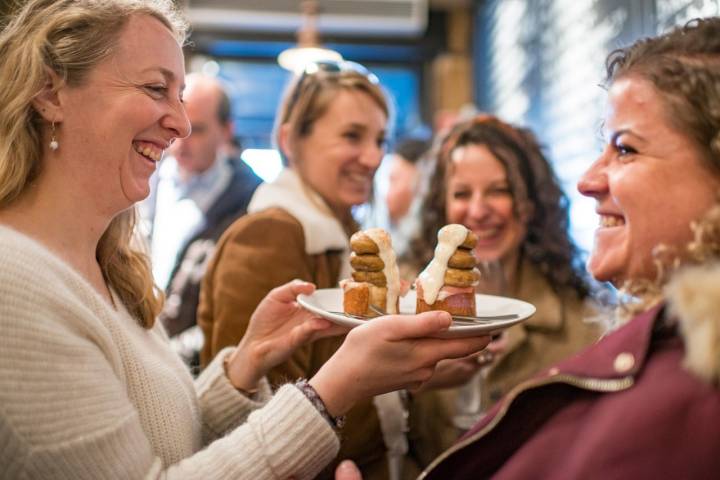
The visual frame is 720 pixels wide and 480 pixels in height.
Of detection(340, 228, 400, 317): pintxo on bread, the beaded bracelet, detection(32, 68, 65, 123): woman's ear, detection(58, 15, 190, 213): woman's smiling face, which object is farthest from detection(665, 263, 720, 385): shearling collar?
detection(32, 68, 65, 123): woman's ear

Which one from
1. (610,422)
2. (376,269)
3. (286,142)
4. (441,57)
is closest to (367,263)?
(376,269)

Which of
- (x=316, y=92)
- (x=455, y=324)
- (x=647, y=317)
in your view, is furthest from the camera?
(x=316, y=92)

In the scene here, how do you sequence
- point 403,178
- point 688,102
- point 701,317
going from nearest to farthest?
1. point 701,317
2. point 688,102
3. point 403,178

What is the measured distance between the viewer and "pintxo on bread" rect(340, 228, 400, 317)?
142cm

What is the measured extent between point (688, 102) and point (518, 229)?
121 cm

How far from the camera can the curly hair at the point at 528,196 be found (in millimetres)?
2271

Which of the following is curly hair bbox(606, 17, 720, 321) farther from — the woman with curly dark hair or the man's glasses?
the man's glasses

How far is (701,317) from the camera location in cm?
75

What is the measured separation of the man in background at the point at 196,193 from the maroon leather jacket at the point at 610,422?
2127 mm

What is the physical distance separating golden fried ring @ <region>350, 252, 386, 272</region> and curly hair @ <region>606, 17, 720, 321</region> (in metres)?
0.52

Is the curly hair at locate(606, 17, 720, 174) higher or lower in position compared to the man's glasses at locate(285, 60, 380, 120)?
lower

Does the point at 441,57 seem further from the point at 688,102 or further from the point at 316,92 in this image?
the point at 688,102

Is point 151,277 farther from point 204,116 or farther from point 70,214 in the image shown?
point 204,116

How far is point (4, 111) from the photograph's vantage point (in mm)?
1164
